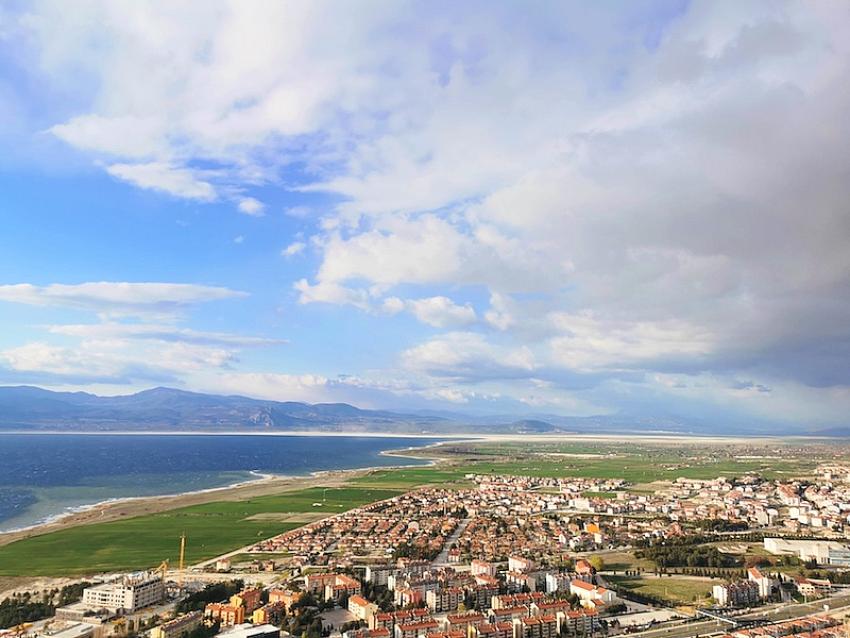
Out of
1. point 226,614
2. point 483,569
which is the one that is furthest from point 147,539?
point 483,569

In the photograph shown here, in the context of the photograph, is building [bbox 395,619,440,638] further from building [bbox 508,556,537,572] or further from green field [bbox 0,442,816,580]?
green field [bbox 0,442,816,580]

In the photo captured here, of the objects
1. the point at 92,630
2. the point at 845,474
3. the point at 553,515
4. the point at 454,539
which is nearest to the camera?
the point at 92,630

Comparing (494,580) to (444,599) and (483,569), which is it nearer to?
(483,569)

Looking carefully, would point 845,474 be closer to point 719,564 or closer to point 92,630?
point 719,564

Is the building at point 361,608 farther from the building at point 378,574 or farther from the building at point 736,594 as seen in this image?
the building at point 736,594

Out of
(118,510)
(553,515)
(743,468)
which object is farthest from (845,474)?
(118,510)
